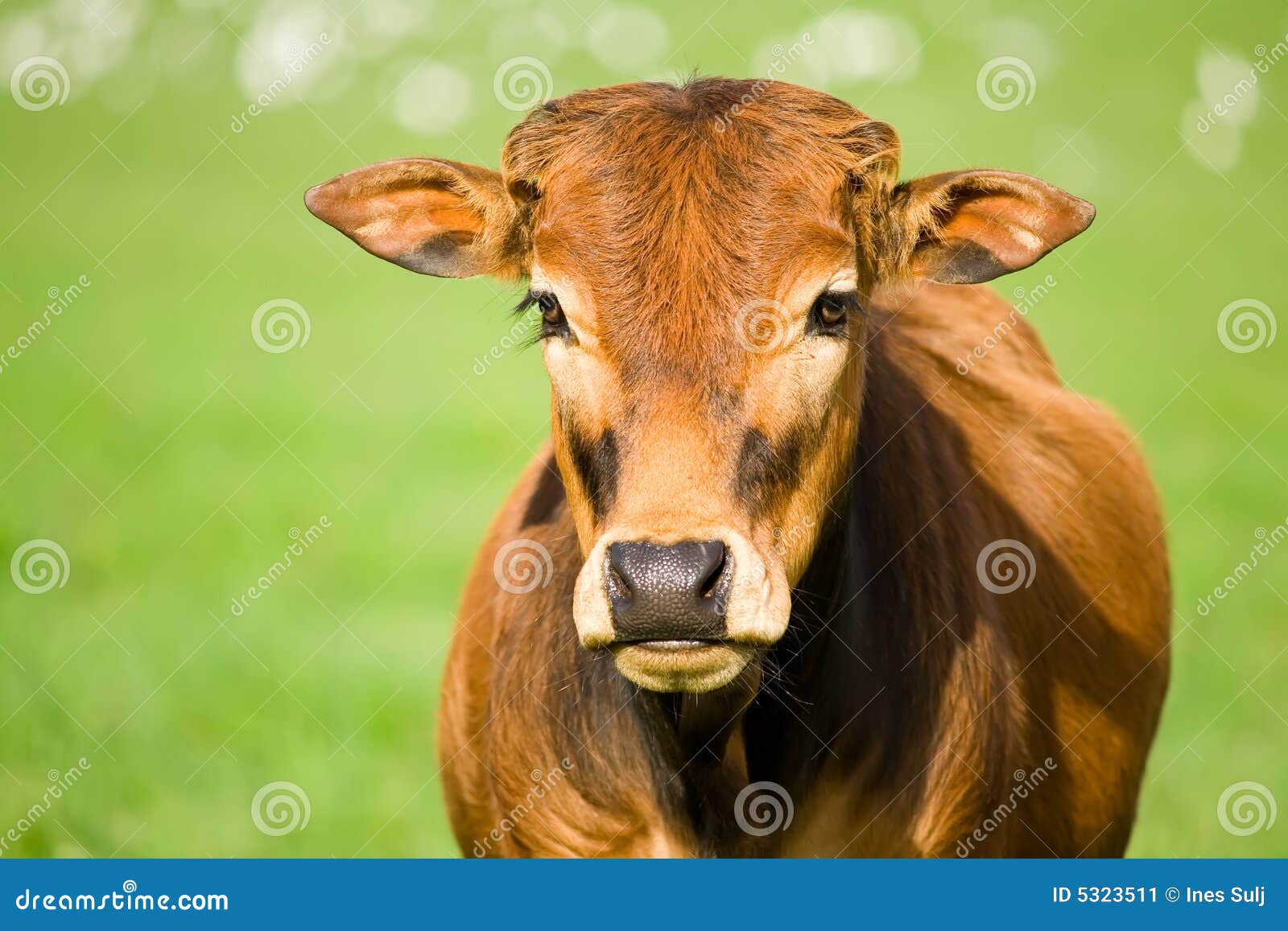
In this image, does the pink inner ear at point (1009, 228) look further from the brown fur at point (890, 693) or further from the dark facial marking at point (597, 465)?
the dark facial marking at point (597, 465)

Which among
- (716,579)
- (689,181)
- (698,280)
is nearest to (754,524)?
(716,579)

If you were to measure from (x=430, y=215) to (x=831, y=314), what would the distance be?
1.49 m

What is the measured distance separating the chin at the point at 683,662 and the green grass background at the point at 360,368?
4.96 ft

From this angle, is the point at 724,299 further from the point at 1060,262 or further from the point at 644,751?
the point at 1060,262

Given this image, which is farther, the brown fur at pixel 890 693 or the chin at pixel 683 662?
the brown fur at pixel 890 693

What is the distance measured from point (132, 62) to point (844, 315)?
2253cm

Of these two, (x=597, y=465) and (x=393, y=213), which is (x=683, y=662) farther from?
(x=393, y=213)

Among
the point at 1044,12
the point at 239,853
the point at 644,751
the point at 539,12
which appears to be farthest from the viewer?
the point at 1044,12

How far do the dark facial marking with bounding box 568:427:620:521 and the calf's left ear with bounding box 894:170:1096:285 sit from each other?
1341 mm

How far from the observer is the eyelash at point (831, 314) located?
4.10 metres

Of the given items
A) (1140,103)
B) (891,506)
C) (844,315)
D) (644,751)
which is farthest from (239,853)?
(1140,103)

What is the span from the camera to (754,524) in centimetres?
382

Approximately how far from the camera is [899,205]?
15.0 feet

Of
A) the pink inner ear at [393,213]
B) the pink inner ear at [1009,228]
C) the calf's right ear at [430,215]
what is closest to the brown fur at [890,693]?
the pink inner ear at [1009,228]
